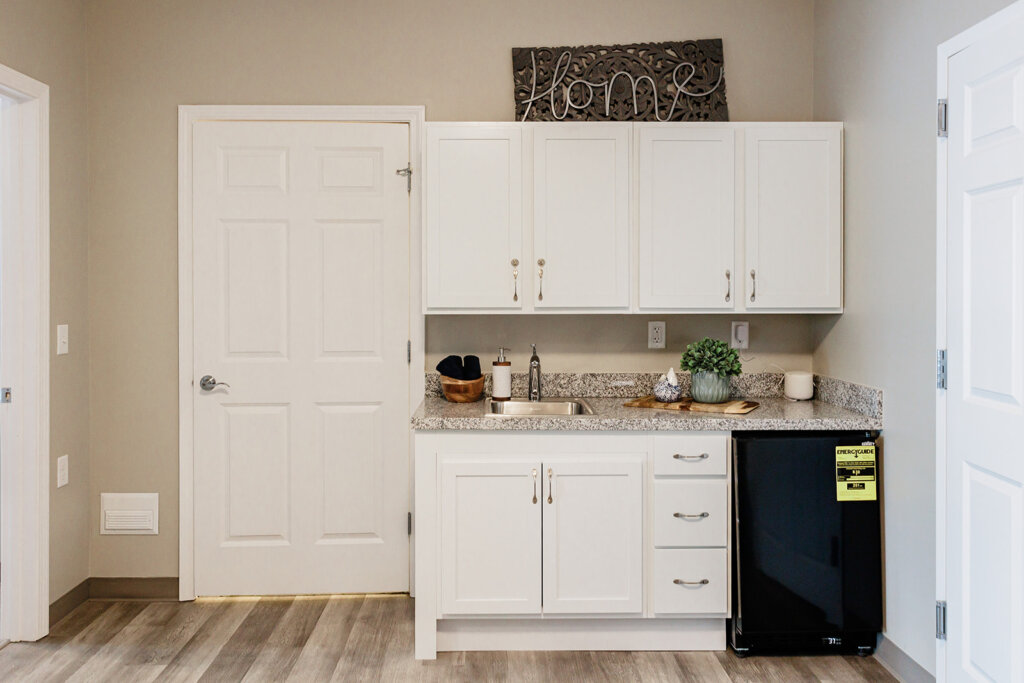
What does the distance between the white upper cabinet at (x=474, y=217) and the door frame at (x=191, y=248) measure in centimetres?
29

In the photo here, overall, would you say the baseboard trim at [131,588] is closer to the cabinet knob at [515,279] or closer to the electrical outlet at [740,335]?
the cabinet knob at [515,279]

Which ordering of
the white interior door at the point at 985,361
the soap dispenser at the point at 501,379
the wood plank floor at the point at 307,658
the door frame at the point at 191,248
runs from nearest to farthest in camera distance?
the white interior door at the point at 985,361 < the wood plank floor at the point at 307,658 < the soap dispenser at the point at 501,379 < the door frame at the point at 191,248

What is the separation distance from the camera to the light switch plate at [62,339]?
9.69 ft

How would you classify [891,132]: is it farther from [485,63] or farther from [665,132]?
[485,63]

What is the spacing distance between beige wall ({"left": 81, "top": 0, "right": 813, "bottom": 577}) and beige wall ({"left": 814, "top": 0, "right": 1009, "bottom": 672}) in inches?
27.8

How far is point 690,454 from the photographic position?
266cm

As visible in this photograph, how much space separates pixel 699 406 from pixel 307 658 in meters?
1.74

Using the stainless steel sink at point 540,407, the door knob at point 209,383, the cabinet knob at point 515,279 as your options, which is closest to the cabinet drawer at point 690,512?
the stainless steel sink at point 540,407

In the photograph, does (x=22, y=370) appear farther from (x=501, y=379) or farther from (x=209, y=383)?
(x=501, y=379)

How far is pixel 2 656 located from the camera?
2.66m

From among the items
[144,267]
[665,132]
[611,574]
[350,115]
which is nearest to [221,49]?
[350,115]

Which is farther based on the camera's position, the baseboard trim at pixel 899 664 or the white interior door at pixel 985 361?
the baseboard trim at pixel 899 664

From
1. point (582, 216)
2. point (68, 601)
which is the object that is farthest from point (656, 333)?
point (68, 601)

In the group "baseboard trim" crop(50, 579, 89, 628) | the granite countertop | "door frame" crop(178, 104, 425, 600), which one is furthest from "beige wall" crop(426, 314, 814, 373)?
"baseboard trim" crop(50, 579, 89, 628)
